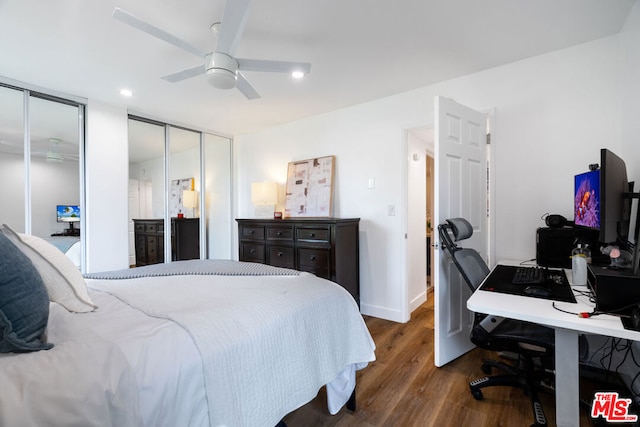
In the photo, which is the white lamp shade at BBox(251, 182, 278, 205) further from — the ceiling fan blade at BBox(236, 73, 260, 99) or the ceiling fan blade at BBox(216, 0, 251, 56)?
the ceiling fan blade at BBox(216, 0, 251, 56)

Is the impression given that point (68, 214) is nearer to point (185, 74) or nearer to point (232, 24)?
point (185, 74)

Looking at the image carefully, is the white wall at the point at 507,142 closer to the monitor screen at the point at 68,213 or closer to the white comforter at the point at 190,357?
the white comforter at the point at 190,357

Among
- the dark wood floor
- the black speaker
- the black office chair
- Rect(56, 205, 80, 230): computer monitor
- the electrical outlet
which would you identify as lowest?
the dark wood floor

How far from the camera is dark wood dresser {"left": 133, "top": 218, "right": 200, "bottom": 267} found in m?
3.72

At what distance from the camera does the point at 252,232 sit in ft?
11.8

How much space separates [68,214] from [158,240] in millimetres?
1030

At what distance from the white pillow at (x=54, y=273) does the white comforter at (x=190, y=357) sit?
0.05 metres

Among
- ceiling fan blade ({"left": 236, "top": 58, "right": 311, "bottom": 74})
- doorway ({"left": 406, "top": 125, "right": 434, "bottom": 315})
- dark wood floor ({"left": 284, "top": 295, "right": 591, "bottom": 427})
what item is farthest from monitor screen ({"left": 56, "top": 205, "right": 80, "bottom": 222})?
doorway ({"left": 406, "top": 125, "right": 434, "bottom": 315})

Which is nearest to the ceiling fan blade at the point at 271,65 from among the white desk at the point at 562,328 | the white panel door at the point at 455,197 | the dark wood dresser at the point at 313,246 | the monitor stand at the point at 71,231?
the white panel door at the point at 455,197

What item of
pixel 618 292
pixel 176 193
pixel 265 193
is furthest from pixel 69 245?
pixel 618 292

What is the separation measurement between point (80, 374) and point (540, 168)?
2956 mm

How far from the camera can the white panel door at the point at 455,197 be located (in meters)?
2.09

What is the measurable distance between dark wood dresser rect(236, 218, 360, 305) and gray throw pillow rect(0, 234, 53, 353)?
224 centimetres

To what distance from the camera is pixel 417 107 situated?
2865 mm
